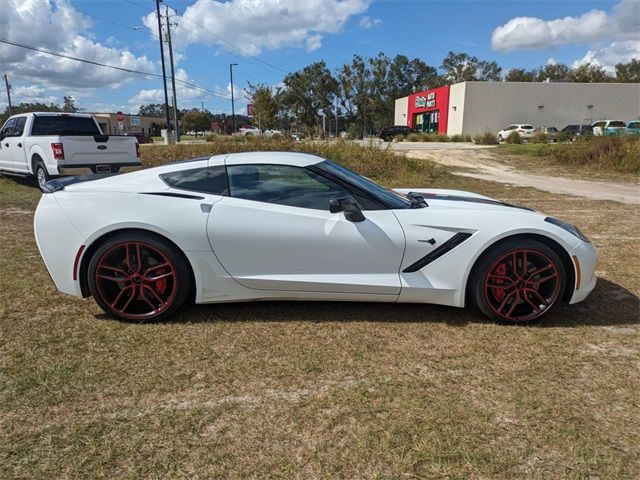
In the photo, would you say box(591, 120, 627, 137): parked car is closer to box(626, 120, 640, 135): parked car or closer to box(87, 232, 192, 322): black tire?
box(626, 120, 640, 135): parked car

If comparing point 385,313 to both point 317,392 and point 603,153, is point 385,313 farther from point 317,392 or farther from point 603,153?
point 603,153

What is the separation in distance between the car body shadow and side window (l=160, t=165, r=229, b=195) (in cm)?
99

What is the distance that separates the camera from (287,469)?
2039 mm

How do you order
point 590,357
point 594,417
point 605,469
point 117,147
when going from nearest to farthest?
point 605,469
point 594,417
point 590,357
point 117,147

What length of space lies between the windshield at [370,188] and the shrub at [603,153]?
1496 cm

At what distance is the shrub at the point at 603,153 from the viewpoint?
15117mm

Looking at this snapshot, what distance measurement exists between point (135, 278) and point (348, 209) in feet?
5.56

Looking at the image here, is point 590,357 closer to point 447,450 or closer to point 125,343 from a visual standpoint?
point 447,450

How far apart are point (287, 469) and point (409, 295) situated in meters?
1.71

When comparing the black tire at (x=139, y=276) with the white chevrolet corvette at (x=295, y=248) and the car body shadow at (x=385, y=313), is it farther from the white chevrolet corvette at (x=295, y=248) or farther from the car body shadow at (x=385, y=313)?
the car body shadow at (x=385, y=313)

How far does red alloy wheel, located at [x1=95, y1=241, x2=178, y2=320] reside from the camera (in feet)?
11.2

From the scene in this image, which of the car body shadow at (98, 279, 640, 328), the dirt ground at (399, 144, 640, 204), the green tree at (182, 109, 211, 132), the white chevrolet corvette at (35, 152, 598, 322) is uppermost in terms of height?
the green tree at (182, 109, 211, 132)

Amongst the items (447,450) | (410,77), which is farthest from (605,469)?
(410,77)

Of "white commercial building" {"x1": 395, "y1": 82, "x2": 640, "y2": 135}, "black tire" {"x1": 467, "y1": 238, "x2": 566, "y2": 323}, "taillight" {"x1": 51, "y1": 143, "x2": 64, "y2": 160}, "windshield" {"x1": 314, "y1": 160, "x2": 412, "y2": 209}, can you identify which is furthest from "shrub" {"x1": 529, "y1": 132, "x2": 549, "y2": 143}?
"windshield" {"x1": 314, "y1": 160, "x2": 412, "y2": 209}
